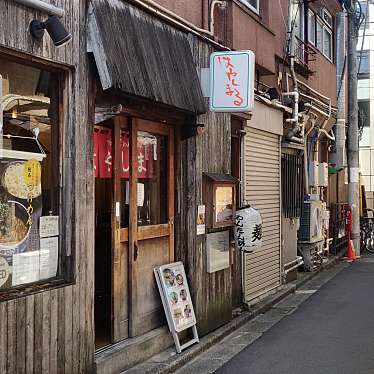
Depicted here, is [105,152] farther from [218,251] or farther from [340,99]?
[340,99]

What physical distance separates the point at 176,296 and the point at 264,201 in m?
4.99

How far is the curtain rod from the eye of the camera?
533cm

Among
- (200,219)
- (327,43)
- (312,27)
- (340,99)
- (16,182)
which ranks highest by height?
(327,43)

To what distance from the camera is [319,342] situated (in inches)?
357

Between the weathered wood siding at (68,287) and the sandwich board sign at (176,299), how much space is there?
1762mm

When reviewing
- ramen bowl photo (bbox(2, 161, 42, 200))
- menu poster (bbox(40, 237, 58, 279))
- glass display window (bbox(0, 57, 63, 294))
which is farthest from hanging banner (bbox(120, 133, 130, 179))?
ramen bowl photo (bbox(2, 161, 42, 200))

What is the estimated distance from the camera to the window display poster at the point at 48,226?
5.86 m

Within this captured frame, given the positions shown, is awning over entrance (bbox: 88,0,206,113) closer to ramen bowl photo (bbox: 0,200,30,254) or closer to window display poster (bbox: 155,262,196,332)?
ramen bowl photo (bbox: 0,200,30,254)

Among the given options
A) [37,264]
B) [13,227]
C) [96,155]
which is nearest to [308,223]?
[96,155]

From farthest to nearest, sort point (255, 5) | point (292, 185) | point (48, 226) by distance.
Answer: point (292, 185), point (255, 5), point (48, 226)

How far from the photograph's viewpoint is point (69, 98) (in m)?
6.09

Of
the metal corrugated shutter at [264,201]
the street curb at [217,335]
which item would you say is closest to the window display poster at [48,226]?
the street curb at [217,335]

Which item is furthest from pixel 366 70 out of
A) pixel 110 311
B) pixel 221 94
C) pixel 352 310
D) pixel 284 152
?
pixel 110 311

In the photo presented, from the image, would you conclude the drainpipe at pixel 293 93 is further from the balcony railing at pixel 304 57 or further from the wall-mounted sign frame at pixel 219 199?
the wall-mounted sign frame at pixel 219 199
